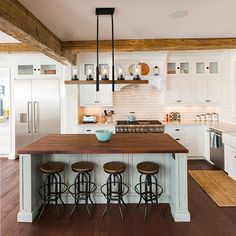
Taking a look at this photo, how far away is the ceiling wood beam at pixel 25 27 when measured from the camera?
2.29 metres

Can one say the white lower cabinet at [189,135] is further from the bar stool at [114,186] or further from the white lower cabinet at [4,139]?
the white lower cabinet at [4,139]

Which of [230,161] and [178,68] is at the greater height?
[178,68]

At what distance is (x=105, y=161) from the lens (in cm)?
319

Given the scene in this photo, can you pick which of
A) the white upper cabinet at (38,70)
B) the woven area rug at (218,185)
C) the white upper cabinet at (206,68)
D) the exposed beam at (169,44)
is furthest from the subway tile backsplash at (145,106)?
the woven area rug at (218,185)

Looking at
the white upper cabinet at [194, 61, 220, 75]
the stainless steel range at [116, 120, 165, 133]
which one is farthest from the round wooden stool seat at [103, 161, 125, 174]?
the white upper cabinet at [194, 61, 220, 75]

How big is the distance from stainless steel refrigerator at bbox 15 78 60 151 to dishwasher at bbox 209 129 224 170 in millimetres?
3785

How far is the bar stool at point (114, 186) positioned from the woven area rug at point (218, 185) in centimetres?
148

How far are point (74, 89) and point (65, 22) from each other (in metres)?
2.24

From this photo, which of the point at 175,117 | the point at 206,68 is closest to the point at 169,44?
the point at 206,68

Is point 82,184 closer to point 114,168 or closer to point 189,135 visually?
point 114,168

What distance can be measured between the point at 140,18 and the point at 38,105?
3532 mm

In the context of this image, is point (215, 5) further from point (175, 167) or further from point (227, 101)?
point (227, 101)

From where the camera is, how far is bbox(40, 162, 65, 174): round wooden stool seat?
2.81m

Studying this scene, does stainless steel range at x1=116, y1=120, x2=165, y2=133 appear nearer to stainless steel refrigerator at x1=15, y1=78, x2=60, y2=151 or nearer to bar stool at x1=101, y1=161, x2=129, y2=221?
stainless steel refrigerator at x1=15, y1=78, x2=60, y2=151
